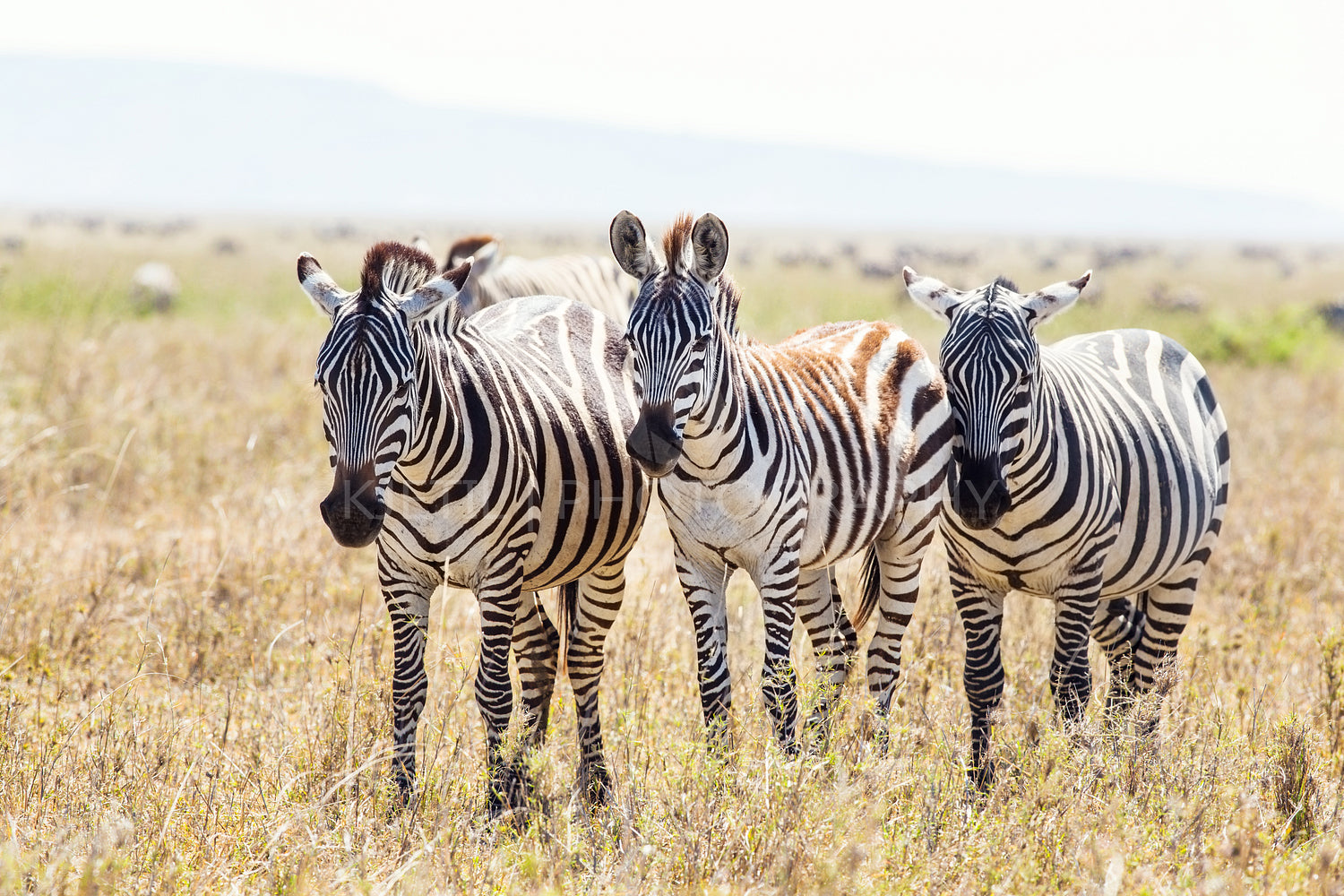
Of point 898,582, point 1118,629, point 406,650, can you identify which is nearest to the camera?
point 406,650

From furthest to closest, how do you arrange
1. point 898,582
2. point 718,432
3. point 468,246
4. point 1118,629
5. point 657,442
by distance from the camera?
point 468,246
point 1118,629
point 898,582
point 718,432
point 657,442

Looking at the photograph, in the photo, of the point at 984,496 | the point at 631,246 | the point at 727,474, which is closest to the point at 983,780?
the point at 984,496

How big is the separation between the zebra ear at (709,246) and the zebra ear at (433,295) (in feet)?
2.64

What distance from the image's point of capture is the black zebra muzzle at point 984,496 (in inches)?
167

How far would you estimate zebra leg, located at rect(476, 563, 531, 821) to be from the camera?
3965 mm

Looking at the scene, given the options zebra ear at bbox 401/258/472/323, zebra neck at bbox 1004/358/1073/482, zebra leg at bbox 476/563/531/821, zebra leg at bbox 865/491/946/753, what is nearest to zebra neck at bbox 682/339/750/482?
zebra leg at bbox 476/563/531/821

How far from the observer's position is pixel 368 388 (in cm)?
346

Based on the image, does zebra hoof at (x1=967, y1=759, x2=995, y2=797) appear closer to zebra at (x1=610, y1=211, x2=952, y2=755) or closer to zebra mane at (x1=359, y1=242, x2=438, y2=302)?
zebra at (x1=610, y1=211, x2=952, y2=755)

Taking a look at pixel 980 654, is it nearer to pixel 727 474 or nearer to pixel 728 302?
pixel 727 474

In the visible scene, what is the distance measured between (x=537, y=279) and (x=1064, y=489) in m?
6.72

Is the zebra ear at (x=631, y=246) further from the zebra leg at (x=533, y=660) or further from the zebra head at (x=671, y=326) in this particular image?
the zebra leg at (x=533, y=660)

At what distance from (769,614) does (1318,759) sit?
2.34m

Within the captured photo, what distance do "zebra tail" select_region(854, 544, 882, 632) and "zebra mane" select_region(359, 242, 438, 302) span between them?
2.40 metres

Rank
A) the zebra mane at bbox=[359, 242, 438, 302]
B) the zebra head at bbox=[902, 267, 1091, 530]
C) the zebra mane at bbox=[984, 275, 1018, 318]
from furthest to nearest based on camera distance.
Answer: the zebra mane at bbox=[984, 275, 1018, 318], the zebra head at bbox=[902, 267, 1091, 530], the zebra mane at bbox=[359, 242, 438, 302]
